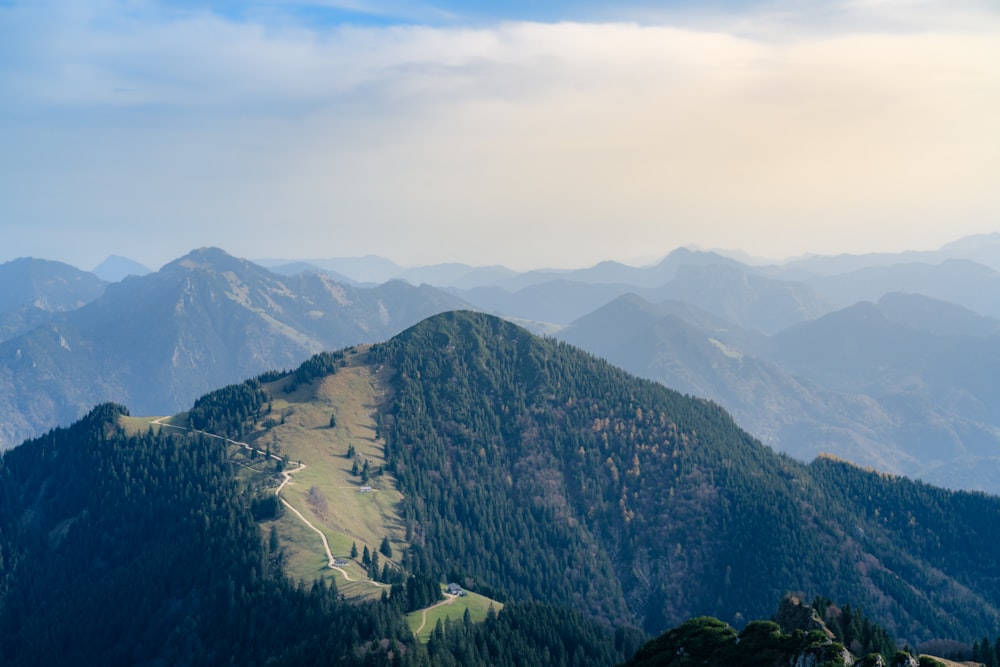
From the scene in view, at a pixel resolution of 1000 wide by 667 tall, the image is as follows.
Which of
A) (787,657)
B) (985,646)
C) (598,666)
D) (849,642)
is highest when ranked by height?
(787,657)

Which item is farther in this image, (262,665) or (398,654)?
(262,665)

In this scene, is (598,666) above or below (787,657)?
below

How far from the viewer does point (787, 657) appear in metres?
112

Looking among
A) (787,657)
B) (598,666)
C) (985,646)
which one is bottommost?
(598,666)

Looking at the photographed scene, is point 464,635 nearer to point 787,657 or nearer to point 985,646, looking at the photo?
point 787,657

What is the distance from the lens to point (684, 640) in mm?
131625

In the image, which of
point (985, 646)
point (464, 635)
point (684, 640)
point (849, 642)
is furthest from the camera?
point (464, 635)

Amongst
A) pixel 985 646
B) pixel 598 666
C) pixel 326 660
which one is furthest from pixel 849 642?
pixel 326 660

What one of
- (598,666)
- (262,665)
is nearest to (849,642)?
(598,666)

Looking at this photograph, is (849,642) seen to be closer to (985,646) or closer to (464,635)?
(985,646)

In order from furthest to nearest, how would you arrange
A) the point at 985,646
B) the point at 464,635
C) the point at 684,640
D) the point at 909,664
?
the point at 464,635 < the point at 985,646 < the point at 684,640 < the point at 909,664

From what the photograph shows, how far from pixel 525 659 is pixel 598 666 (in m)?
21.0

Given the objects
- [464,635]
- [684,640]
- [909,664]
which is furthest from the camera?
[464,635]

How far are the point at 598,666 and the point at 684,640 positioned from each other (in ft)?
246
